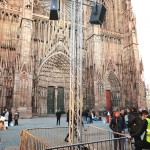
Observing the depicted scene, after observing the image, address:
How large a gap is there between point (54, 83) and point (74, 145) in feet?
66.7

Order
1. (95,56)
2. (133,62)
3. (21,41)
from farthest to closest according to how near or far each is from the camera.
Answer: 1. (133,62)
2. (95,56)
3. (21,41)

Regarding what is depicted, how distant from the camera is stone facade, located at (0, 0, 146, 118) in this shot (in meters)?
19.6

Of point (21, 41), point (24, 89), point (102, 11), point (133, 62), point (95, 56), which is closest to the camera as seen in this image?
point (102, 11)

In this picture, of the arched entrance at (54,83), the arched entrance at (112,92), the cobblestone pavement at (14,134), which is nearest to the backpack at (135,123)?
the cobblestone pavement at (14,134)

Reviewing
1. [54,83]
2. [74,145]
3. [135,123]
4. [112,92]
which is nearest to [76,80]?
[135,123]

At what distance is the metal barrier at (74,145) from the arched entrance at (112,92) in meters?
17.4

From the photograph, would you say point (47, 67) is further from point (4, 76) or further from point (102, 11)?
point (102, 11)

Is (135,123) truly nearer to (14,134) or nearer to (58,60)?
(14,134)

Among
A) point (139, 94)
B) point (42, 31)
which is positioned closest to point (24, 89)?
point (42, 31)

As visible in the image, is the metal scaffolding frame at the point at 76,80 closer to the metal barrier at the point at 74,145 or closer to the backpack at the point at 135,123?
→ the metal barrier at the point at 74,145

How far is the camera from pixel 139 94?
24.5 metres

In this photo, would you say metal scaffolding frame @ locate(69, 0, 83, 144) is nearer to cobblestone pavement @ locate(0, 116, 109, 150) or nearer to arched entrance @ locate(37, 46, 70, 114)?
cobblestone pavement @ locate(0, 116, 109, 150)

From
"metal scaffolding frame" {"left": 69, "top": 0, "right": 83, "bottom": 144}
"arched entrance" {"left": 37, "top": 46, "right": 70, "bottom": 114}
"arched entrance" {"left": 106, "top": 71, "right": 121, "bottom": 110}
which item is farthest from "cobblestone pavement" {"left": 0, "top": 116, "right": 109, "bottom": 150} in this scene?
"arched entrance" {"left": 106, "top": 71, "right": 121, "bottom": 110}

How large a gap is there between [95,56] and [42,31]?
7616mm
